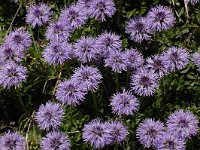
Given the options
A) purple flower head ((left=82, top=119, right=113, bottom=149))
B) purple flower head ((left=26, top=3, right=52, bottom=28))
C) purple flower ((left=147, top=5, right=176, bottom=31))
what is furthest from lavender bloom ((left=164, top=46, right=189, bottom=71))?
purple flower head ((left=26, top=3, right=52, bottom=28))

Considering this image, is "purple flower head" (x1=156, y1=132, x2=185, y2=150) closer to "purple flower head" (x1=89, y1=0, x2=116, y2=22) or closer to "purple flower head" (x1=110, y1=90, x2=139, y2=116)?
"purple flower head" (x1=110, y1=90, x2=139, y2=116)

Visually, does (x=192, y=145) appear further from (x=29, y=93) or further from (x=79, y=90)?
(x=29, y=93)

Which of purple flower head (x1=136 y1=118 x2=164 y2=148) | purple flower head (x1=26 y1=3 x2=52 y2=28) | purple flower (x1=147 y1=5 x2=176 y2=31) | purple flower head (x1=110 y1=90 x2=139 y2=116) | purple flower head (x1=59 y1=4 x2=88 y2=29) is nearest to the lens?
purple flower head (x1=136 y1=118 x2=164 y2=148)

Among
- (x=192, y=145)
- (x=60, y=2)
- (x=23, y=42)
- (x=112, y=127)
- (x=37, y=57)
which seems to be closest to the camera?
(x=112, y=127)

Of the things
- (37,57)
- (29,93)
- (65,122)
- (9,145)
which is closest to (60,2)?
(37,57)

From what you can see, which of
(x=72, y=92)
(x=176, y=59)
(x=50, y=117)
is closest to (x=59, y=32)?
(x=72, y=92)

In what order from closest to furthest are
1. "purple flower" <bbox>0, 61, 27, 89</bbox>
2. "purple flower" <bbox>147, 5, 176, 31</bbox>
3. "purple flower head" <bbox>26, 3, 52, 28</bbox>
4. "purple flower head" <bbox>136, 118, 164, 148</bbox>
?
"purple flower head" <bbox>136, 118, 164, 148</bbox>
"purple flower" <bbox>0, 61, 27, 89</bbox>
"purple flower" <bbox>147, 5, 176, 31</bbox>
"purple flower head" <bbox>26, 3, 52, 28</bbox>

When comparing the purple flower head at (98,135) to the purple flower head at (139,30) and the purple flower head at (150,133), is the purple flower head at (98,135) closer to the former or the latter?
the purple flower head at (150,133)
